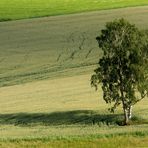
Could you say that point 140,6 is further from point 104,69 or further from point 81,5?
point 104,69

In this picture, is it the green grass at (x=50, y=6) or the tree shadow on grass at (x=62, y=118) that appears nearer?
the tree shadow on grass at (x=62, y=118)

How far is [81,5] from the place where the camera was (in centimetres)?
8894

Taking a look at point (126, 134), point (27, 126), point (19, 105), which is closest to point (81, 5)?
point (19, 105)

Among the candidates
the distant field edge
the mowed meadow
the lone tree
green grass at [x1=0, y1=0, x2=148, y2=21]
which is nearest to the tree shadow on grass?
the mowed meadow

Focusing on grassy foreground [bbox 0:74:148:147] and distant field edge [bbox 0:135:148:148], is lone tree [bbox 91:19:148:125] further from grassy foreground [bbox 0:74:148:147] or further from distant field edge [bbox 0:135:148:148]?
distant field edge [bbox 0:135:148:148]

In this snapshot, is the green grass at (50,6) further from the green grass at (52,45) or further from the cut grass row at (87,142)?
the cut grass row at (87,142)

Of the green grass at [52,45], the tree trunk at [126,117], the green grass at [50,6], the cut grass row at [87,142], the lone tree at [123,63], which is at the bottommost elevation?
the cut grass row at [87,142]

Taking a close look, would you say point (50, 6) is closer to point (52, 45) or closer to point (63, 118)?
point (52, 45)

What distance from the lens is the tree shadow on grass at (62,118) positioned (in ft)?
115

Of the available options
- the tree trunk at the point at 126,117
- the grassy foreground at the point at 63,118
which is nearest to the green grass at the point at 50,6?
the grassy foreground at the point at 63,118

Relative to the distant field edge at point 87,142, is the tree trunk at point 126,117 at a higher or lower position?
higher

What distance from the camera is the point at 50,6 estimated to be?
8975 cm

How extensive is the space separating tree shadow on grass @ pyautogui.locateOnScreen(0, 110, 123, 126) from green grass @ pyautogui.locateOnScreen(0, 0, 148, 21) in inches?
1768

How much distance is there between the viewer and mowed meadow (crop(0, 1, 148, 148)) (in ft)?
81.7
